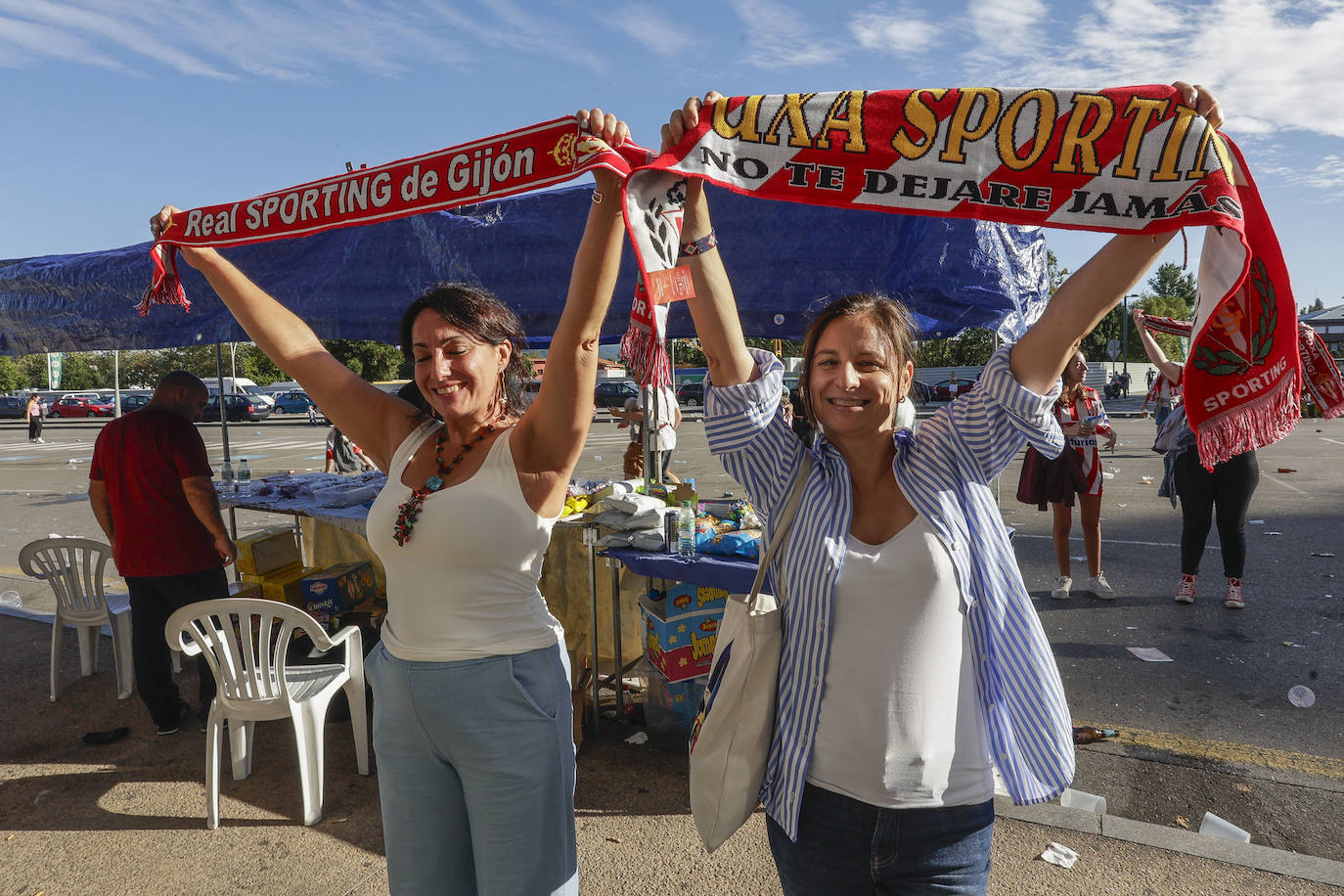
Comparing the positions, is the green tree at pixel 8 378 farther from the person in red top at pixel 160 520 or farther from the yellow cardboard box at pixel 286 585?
the person in red top at pixel 160 520

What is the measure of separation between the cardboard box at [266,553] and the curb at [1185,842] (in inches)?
186

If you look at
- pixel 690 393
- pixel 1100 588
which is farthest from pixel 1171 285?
pixel 1100 588

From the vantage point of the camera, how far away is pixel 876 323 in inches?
67.6

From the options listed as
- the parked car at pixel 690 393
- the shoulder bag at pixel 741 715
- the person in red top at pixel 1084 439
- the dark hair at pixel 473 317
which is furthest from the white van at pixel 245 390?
the shoulder bag at pixel 741 715

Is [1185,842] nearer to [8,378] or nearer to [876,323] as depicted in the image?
[876,323]

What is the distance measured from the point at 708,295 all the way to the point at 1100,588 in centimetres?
591

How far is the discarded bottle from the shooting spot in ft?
13.6

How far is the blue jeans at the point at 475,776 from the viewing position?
1854 mm

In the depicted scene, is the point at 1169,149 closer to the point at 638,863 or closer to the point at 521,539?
the point at 521,539

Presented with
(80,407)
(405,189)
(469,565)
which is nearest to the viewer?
(469,565)

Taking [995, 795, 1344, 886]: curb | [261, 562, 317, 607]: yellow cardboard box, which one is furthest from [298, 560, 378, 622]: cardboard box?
[995, 795, 1344, 886]: curb

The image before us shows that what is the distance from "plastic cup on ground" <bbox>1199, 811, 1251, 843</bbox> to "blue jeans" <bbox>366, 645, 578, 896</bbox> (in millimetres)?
2826

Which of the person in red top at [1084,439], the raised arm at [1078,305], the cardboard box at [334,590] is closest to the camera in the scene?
the raised arm at [1078,305]

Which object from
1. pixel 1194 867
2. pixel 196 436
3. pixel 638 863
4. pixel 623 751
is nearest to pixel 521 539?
pixel 638 863
